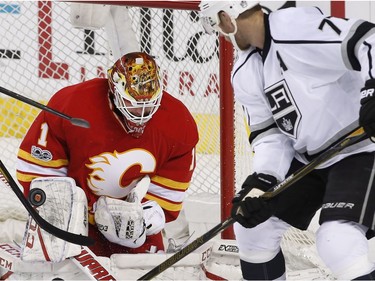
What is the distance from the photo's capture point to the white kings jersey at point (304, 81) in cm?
232

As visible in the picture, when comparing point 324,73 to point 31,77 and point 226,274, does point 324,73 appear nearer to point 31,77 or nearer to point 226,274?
point 226,274

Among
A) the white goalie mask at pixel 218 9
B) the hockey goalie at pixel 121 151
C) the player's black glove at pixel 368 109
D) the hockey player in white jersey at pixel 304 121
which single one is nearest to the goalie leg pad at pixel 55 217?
the hockey goalie at pixel 121 151

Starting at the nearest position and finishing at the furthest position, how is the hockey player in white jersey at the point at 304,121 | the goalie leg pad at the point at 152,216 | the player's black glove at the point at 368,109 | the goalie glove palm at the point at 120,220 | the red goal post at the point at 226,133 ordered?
1. the player's black glove at the point at 368,109
2. the hockey player in white jersey at the point at 304,121
3. the goalie glove palm at the point at 120,220
4. the goalie leg pad at the point at 152,216
5. the red goal post at the point at 226,133

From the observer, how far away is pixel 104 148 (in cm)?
295

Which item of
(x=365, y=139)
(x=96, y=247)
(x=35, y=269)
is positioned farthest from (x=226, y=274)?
(x=365, y=139)

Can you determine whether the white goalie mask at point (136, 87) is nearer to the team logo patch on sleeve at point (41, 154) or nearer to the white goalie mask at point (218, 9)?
the team logo patch on sleeve at point (41, 154)

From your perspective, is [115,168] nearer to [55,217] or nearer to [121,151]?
[121,151]

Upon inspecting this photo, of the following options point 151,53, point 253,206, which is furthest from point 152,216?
point 151,53

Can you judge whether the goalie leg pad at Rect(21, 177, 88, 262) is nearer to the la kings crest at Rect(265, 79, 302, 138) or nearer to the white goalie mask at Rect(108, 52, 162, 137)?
the white goalie mask at Rect(108, 52, 162, 137)

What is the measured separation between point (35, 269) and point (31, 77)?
1253 mm

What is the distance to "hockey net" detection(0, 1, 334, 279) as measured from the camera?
3463 millimetres

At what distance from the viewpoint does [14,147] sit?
3.89 m

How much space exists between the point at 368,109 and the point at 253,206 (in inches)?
15.7

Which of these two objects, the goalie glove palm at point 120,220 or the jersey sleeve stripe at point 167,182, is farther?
the jersey sleeve stripe at point 167,182
